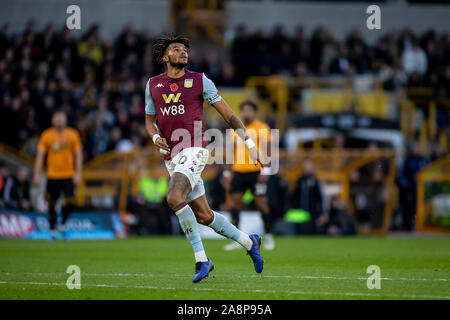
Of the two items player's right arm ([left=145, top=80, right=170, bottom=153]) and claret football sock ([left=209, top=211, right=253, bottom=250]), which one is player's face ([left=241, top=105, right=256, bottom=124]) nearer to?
player's right arm ([left=145, top=80, right=170, bottom=153])

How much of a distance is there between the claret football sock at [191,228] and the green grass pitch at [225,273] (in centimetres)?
29

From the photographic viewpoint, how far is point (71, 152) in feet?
55.9

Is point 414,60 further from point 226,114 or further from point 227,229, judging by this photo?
point 227,229

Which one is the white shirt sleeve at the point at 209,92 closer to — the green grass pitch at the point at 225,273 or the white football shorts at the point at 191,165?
the white football shorts at the point at 191,165

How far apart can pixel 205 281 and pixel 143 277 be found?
0.82m

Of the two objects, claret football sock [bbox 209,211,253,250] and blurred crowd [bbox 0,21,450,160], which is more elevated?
blurred crowd [bbox 0,21,450,160]

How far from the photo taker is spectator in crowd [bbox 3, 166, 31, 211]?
19.7m

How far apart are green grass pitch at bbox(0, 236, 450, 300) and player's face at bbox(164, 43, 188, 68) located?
231 centimetres

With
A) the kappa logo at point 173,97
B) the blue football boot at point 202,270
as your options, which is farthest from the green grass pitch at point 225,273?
the kappa logo at point 173,97

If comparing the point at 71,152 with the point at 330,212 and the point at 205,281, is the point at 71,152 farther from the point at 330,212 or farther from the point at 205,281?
the point at 205,281

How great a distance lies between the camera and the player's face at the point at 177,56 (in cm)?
905

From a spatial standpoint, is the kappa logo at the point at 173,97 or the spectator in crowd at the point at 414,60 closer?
the kappa logo at the point at 173,97

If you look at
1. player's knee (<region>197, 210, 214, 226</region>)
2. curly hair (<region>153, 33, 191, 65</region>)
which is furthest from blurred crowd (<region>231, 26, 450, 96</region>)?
player's knee (<region>197, 210, 214, 226</region>)
